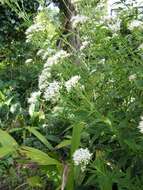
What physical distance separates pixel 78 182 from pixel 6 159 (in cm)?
129

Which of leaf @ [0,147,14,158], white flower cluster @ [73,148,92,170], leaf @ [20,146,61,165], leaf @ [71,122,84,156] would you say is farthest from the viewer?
leaf @ [0,147,14,158]

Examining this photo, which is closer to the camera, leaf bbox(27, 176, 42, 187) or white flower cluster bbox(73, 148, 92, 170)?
white flower cluster bbox(73, 148, 92, 170)

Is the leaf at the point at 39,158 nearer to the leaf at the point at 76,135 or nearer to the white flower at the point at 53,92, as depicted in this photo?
the leaf at the point at 76,135

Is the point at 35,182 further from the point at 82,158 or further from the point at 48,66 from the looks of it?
the point at 82,158

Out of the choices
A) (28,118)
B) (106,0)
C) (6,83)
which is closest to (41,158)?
(106,0)

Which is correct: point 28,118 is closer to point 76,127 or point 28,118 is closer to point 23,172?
point 23,172

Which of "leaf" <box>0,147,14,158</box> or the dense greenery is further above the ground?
the dense greenery

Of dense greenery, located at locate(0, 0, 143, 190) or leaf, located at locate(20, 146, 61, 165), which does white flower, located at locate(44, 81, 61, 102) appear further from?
leaf, located at locate(20, 146, 61, 165)

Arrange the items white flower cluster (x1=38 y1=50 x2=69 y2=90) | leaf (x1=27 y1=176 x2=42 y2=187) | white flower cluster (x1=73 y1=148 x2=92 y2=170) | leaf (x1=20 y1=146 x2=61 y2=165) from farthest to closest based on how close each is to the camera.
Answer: leaf (x1=27 y1=176 x2=42 y2=187) < leaf (x1=20 y1=146 x2=61 y2=165) < white flower cluster (x1=38 y1=50 x2=69 y2=90) < white flower cluster (x1=73 y1=148 x2=92 y2=170)

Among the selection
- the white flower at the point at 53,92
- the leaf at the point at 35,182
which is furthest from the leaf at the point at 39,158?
the white flower at the point at 53,92

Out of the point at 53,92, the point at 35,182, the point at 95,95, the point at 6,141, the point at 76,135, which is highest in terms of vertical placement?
the point at 53,92

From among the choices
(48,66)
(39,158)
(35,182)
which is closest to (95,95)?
(48,66)

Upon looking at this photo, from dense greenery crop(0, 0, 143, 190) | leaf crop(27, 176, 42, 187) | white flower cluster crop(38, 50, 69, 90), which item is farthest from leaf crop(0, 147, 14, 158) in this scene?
white flower cluster crop(38, 50, 69, 90)

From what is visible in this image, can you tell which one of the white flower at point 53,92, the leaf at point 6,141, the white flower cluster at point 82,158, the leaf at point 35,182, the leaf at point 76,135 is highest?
the white flower at point 53,92
